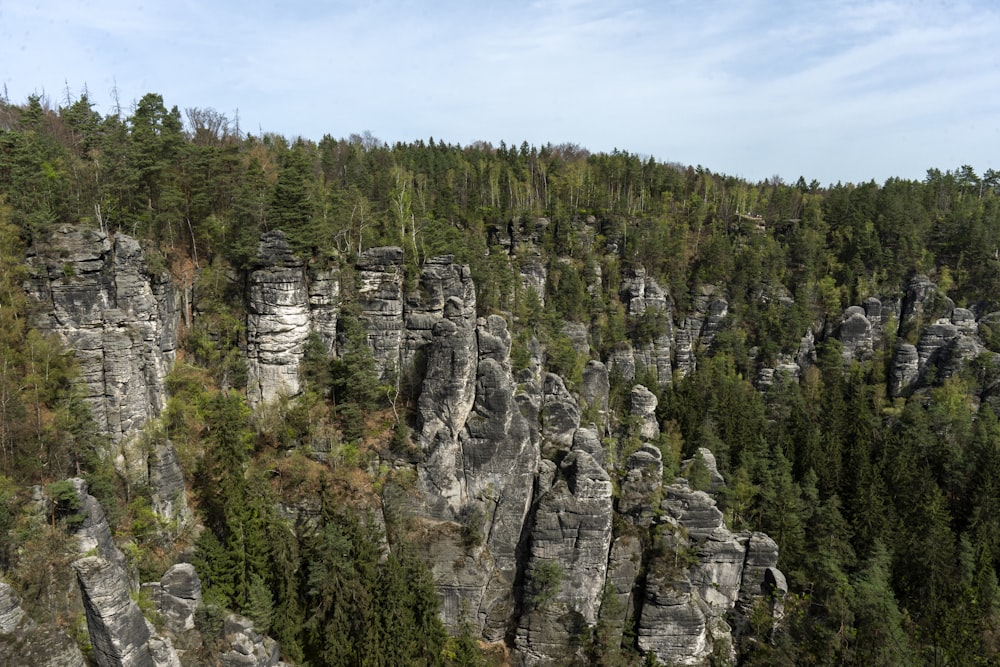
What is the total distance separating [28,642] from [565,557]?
2541 cm

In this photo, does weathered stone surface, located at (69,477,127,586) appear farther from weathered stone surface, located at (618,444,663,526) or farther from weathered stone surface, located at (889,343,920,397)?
weathered stone surface, located at (889,343,920,397)

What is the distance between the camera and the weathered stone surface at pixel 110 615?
2198 centimetres

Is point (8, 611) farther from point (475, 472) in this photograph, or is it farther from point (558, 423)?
point (558, 423)

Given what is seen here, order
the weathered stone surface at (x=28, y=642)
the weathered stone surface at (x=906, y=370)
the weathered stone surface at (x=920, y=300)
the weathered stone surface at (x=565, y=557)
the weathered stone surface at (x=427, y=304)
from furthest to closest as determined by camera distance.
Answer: the weathered stone surface at (x=920, y=300) < the weathered stone surface at (x=906, y=370) < the weathered stone surface at (x=427, y=304) < the weathered stone surface at (x=565, y=557) < the weathered stone surface at (x=28, y=642)

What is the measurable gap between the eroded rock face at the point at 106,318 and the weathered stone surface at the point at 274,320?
5535 mm

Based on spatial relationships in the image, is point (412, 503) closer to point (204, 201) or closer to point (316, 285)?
point (316, 285)

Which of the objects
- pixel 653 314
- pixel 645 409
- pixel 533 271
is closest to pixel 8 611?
pixel 645 409

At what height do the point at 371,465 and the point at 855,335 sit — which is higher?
the point at 855,335

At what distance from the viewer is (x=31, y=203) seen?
31.3 metres

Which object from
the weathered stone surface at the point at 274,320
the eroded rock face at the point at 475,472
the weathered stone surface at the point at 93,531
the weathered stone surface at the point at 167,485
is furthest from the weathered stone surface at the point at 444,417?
the weathered stone surface at the point at 93,531

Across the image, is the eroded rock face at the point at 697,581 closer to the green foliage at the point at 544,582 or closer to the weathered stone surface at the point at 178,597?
the green foliage at the point at 544,582

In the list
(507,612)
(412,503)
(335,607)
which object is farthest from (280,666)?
(507,612)

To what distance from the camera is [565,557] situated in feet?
123

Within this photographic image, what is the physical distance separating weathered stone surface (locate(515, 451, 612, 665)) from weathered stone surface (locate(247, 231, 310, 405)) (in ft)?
56.1
